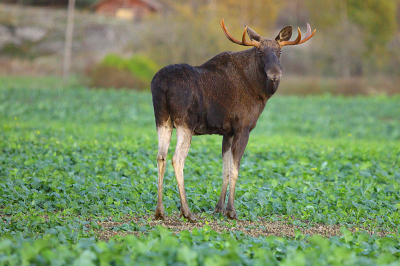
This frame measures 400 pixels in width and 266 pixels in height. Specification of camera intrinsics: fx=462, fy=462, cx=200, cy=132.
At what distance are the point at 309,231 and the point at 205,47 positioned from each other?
3324 cm

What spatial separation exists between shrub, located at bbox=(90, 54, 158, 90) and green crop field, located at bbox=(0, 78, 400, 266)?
17509 mm

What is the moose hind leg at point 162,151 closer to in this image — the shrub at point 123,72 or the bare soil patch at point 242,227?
the bare soil patch at point 242,227

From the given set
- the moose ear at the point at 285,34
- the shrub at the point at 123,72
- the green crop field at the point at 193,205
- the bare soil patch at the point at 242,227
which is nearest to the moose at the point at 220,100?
the moose ear at the point at 285,34

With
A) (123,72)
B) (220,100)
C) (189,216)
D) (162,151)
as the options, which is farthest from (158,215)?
(123,72)

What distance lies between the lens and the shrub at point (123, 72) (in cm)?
3362

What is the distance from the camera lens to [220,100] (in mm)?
6801

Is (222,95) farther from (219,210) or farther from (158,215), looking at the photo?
(158,215)

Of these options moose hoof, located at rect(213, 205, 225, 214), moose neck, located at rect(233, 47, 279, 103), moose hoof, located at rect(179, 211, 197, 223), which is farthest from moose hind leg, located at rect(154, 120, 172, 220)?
moose neck, located at rect(233, 47, 279, 103)

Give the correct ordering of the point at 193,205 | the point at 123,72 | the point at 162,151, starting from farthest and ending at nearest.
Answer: the point at 123,72, the point at 193,205, the point at 162,151

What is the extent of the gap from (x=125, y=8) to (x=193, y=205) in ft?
186

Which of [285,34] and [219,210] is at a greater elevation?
[285,34]

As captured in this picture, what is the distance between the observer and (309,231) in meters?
6.28

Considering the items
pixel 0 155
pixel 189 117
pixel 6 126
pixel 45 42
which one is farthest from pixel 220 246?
pixel 45 42

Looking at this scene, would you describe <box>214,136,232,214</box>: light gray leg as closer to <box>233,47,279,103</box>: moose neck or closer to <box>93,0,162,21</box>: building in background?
<box>233,47,279,103</box>: moose neck
